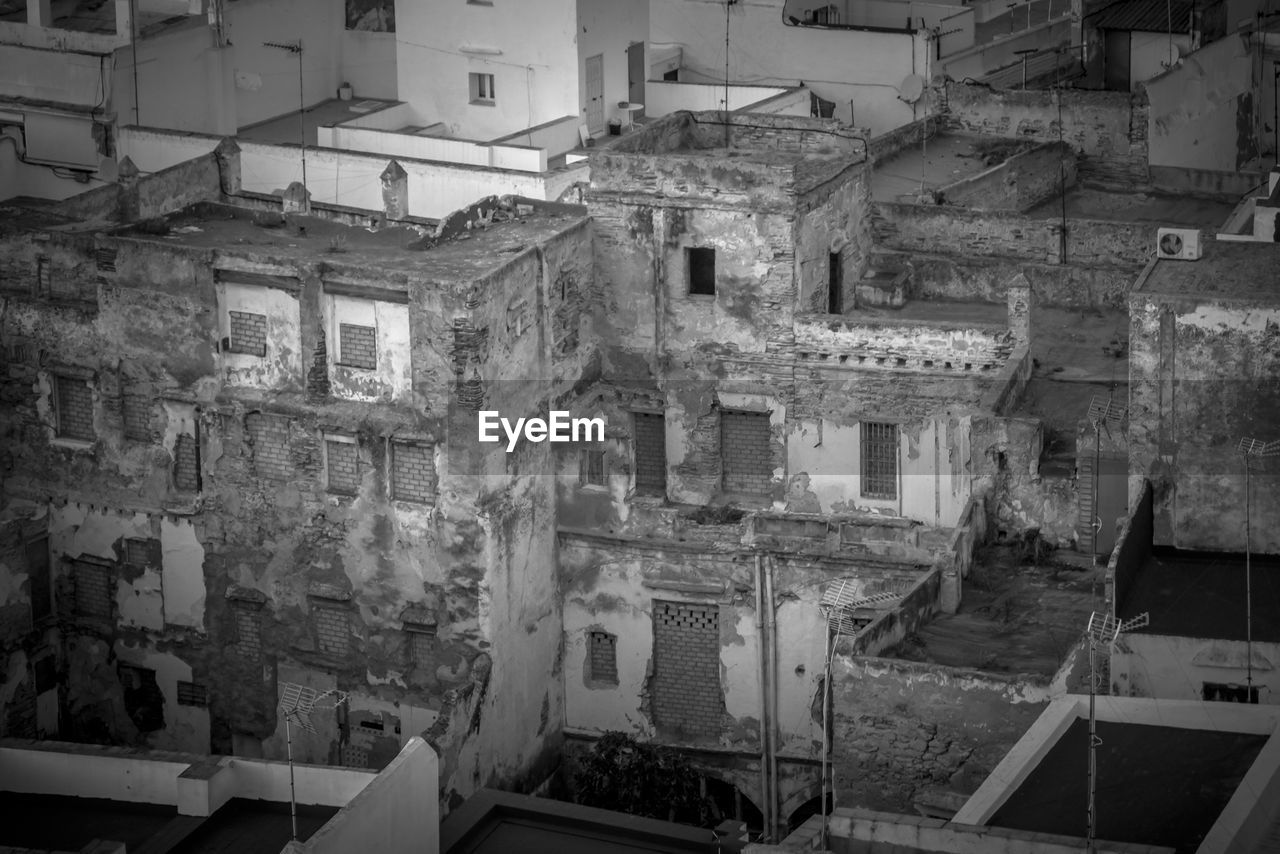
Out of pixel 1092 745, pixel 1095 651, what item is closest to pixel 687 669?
pixel 1095 651

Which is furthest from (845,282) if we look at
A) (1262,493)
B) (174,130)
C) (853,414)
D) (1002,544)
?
(174,130)

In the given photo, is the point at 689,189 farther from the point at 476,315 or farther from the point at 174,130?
the point at 174,130

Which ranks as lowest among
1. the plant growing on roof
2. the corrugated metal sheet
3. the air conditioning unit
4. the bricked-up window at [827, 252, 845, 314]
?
the plant growing on roof

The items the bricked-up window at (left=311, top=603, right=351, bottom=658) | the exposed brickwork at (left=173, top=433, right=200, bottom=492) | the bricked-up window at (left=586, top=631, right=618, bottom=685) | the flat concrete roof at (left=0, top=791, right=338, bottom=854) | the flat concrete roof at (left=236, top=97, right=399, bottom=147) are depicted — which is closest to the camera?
the flat concrete roof at (left=0, top=791, right=338, bottom=854)

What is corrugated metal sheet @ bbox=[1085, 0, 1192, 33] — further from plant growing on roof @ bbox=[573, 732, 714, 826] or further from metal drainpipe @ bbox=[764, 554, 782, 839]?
plant growing on roof @ bbox=[573, 732, 714, 826]

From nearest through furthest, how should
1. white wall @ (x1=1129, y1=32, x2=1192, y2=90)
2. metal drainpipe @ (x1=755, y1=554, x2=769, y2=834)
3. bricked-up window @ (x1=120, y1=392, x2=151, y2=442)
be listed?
metal drainpipe @ (x1=755, y1=554, x2=769, y2=834) < bricked-up window @ (x1=120, y1=392, x2=151, y2=442) < white wall @ (x1=1129, y1=32, x2=1192, y2=90)

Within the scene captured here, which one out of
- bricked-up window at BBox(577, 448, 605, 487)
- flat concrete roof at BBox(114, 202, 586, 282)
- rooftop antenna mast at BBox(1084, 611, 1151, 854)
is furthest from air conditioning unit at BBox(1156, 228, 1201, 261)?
bricked-up window at BBox(577, 448, 605, 487)

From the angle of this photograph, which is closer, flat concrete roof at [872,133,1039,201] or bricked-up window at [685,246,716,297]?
bricked-up window at [685,246,716,297]
